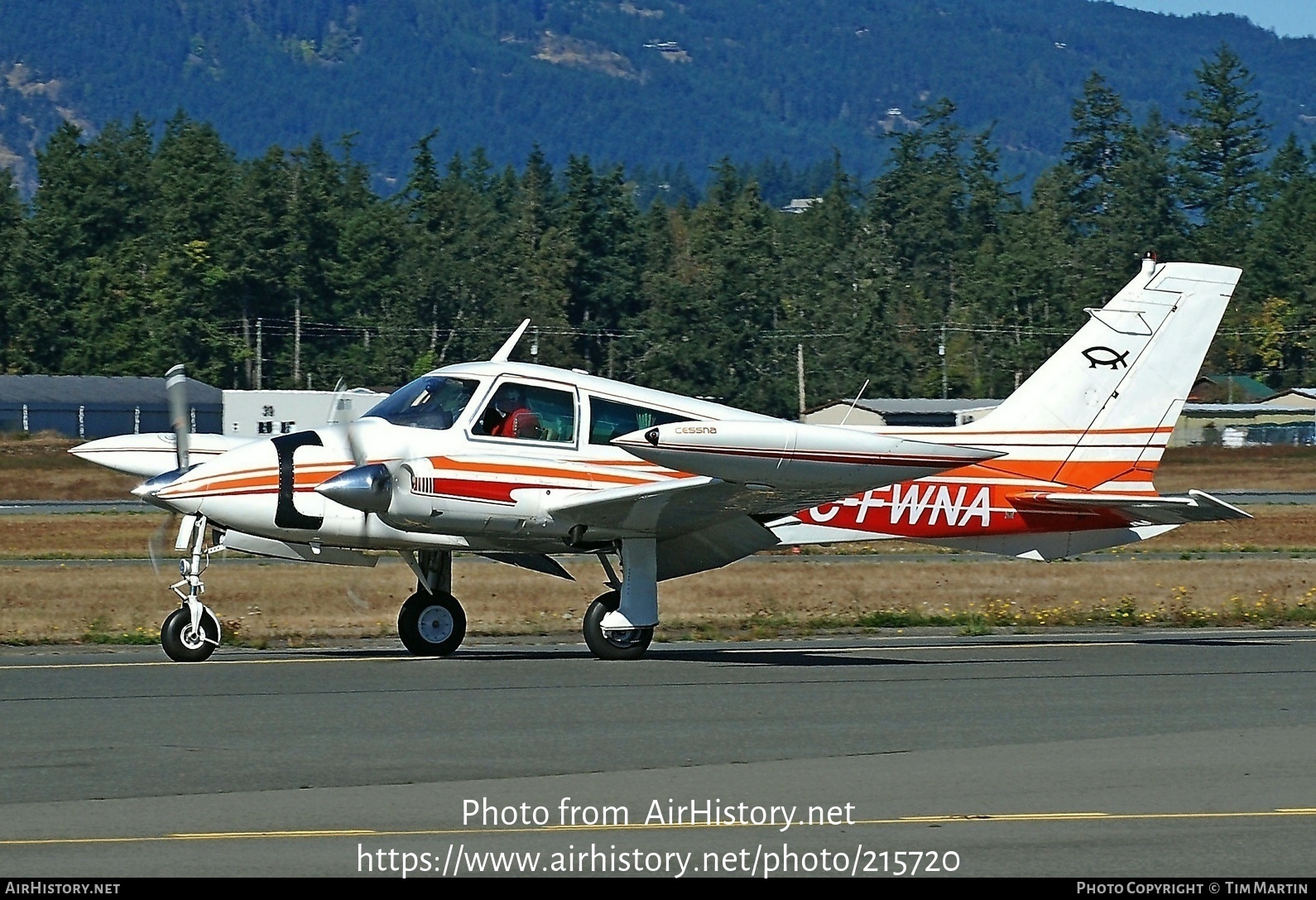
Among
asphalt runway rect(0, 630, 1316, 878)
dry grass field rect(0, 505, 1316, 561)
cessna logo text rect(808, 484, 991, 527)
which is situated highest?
cessna logo text rect(808, 484, 991, 527)

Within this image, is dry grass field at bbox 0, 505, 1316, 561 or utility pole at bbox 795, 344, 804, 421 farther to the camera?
utility pole at bbox 795, 344, 804, 421

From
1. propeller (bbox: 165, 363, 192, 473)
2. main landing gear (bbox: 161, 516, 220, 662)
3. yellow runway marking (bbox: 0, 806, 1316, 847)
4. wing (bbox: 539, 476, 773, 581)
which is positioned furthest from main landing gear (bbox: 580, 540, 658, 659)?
yellow runway marking (bbox: 0, 806, 1316, 847)

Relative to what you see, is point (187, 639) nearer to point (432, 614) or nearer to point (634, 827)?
point (432, 614)

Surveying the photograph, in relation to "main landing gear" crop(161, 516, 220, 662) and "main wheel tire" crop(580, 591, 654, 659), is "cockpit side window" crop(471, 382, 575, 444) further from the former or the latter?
"main landing gear" crop(161, 516, 220, 662)

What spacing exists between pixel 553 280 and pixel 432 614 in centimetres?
8762

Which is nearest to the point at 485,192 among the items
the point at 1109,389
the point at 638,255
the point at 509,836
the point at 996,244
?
the point at 638,255

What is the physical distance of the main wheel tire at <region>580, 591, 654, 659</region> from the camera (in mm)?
15859

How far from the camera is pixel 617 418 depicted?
16.0 m

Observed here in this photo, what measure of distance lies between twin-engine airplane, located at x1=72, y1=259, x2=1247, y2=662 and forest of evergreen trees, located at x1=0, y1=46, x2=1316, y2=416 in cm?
7121

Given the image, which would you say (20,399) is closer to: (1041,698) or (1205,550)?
(1205,550)

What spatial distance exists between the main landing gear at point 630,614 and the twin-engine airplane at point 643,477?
0.02m

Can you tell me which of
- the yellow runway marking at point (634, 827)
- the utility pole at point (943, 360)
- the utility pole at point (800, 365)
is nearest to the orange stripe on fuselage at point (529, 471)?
the yellow runway marking at point (634, 827)

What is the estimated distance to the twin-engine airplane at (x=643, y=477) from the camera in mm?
14797

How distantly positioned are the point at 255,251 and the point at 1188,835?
88281mm
